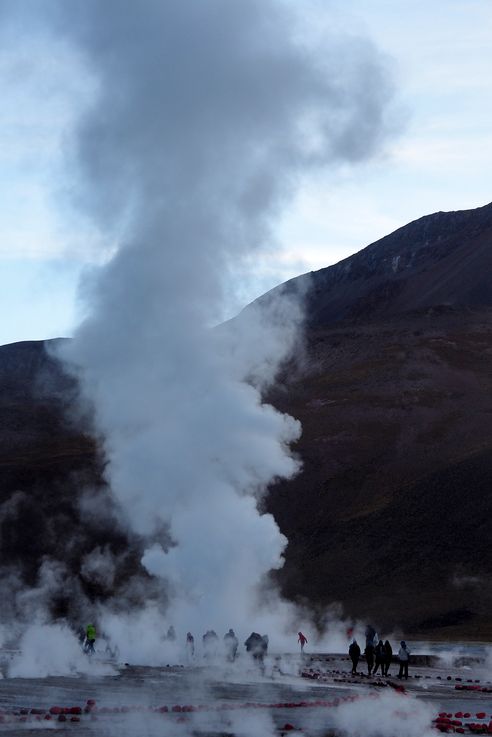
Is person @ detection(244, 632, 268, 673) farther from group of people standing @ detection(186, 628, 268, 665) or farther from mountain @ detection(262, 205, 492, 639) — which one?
mountain @ detection(262, 205, 492, 639)

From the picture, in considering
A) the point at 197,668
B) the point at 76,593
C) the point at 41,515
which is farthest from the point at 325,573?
the point at 197,668

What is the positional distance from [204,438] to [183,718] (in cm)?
3745

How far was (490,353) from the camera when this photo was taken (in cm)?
18388

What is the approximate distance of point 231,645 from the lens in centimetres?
5609

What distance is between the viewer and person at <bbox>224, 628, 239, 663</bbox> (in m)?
55.8

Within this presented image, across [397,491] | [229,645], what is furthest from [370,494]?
[229,645]

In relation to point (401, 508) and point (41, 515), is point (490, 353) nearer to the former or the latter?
point (401, 508)

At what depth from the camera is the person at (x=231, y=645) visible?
55.8 m

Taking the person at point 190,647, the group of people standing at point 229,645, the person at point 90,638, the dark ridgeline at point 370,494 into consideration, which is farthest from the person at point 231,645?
the dark ridgeline at point 370,494

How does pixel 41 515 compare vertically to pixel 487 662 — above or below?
above

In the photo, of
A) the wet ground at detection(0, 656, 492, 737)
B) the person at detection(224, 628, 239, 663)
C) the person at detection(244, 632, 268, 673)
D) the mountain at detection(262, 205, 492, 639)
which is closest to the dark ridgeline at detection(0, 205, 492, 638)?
the mountain at detection(262, 205, 492, 639)

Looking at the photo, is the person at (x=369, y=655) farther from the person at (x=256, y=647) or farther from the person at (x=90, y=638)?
the person at (x=90, y=638)

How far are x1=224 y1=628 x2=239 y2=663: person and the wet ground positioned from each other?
0.98 metres

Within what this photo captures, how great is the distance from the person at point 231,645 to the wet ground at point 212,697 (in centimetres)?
98
